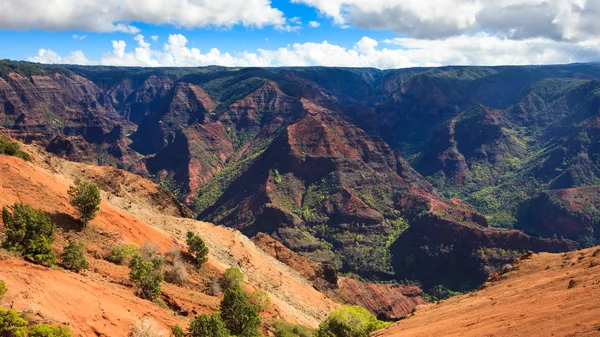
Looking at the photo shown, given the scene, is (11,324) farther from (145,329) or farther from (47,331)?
(145,329)

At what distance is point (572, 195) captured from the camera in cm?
18875

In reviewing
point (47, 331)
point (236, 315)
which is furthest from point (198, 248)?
point (47, 331)

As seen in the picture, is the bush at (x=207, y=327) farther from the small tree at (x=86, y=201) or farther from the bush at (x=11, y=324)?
the small tree at (x=86, y=201)

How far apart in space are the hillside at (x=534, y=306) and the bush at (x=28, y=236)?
33005 millimetres

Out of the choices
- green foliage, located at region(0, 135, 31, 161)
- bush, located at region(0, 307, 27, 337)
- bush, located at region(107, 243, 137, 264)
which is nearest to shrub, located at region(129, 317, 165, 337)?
bush, located at region(0, 307, 27, 337)

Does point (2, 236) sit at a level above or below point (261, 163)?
above

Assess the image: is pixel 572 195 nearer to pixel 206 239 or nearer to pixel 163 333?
pixel 206 239

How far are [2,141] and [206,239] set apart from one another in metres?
33.6

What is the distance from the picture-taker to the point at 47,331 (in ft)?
79.9

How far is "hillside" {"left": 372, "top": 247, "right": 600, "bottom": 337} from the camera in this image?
81.9 feet

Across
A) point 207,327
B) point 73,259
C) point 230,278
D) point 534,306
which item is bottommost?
point 230,278

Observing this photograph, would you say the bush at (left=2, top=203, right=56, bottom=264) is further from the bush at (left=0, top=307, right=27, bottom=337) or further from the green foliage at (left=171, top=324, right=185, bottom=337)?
the bush at (left=0, top=307, right=27, bottom=337)

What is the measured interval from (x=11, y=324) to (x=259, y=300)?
107 feet

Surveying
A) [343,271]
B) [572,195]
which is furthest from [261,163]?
[572,195]
